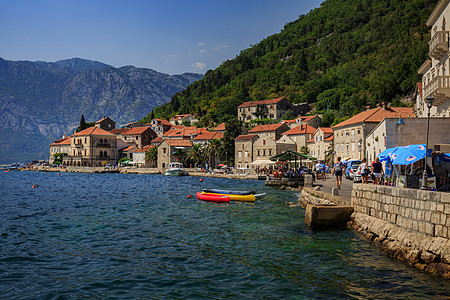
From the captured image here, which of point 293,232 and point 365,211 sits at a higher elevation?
point 365,211

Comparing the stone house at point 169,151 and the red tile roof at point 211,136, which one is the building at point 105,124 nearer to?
the stone house at point 169,151

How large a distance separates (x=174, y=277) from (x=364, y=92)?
316 feet

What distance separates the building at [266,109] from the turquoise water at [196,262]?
328 feet

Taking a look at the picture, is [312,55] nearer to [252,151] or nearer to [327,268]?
[252,151]

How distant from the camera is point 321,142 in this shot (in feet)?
225

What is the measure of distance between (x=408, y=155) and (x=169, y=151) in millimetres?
78246

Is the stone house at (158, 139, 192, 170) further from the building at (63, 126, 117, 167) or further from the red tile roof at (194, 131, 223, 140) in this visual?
the building at (63, 126, 117, 167)

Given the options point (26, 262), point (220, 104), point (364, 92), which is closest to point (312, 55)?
point (220, 104)

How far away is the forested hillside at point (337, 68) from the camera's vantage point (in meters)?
90.4

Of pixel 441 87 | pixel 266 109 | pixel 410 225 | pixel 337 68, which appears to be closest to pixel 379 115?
pixel 441 87

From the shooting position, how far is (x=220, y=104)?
465 feet

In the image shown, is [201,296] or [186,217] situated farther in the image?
[186,217]

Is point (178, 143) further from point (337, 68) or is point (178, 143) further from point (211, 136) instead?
point (337, 68)

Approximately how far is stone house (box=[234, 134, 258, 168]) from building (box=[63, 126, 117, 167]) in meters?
49.0
